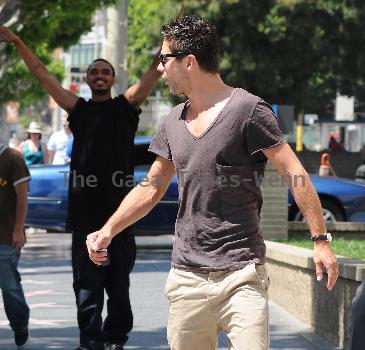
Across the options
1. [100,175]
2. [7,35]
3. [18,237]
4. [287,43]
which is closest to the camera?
[7,35]

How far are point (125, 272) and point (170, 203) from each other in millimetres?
8351

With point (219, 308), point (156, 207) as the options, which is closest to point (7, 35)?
point (219, 308)

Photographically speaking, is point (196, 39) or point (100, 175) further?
point (100, 175)

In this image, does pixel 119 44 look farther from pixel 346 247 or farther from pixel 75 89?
pixel 75 89

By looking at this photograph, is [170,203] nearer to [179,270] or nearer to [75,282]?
[75,282]

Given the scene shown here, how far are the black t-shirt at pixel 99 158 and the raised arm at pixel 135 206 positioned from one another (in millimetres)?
2614

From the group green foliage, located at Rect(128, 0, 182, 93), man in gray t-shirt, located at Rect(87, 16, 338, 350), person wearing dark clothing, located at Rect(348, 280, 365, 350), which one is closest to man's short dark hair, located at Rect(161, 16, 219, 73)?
man in gray t-shirt, located at Rect(87, 16, 338, 350)

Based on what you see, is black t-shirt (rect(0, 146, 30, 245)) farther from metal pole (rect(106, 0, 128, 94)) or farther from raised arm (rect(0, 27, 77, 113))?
metal pole (rect(106, 0, 128, 94))

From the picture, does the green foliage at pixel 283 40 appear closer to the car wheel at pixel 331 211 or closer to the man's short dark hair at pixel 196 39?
the car wheel at pixel 331 211

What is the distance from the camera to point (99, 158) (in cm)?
838

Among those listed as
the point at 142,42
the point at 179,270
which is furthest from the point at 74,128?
the point at 142,42

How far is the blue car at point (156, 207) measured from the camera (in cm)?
1683

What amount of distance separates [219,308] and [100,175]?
9.95 ft

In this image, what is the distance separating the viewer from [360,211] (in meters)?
18.1
